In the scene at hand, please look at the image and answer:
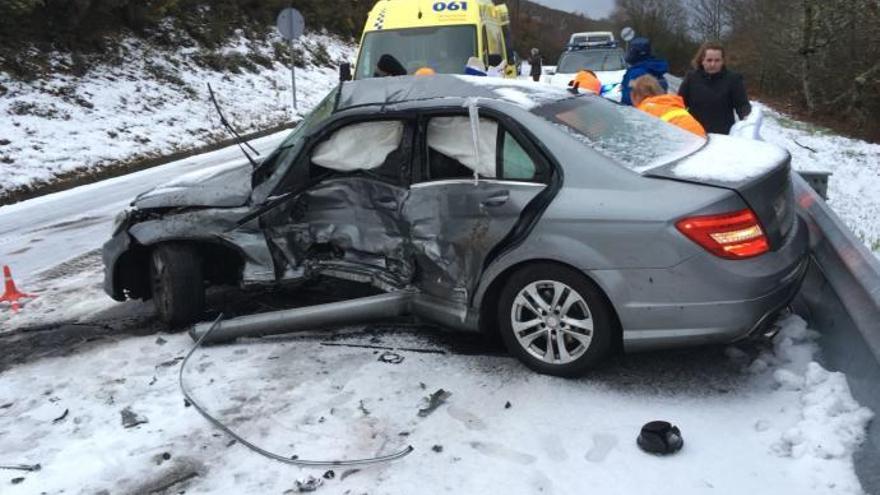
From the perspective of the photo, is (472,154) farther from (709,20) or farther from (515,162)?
(709,20)

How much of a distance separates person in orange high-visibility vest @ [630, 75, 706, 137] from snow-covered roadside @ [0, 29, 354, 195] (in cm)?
906

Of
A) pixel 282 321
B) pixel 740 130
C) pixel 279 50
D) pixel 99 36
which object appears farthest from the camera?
pixel 279 50

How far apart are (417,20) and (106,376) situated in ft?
24.7

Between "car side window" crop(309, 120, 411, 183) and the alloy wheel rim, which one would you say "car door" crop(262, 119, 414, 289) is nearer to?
"car side window" crop(309, 120, 411, 183)

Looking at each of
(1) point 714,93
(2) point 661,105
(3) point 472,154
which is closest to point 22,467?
(3) point 472,154

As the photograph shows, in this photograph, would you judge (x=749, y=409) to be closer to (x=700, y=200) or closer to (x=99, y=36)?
(x=700, y=200)

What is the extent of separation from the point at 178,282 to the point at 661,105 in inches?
147

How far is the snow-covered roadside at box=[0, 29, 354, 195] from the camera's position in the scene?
12.1 meters

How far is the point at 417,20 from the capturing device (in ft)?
34.7

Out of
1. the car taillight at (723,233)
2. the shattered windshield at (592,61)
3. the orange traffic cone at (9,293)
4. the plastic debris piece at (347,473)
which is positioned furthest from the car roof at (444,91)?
the shattered windshield at (592,61)

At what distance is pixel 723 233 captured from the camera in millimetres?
3447

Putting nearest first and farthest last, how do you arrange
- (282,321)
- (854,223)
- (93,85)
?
(282,321) → (854,223) → (93,85)

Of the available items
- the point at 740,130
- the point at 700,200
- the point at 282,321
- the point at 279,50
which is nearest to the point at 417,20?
the point at 740,130

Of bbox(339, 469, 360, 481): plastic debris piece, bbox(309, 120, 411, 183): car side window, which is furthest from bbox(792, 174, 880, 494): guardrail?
bbox(309, 120, 411, 183): car side window
